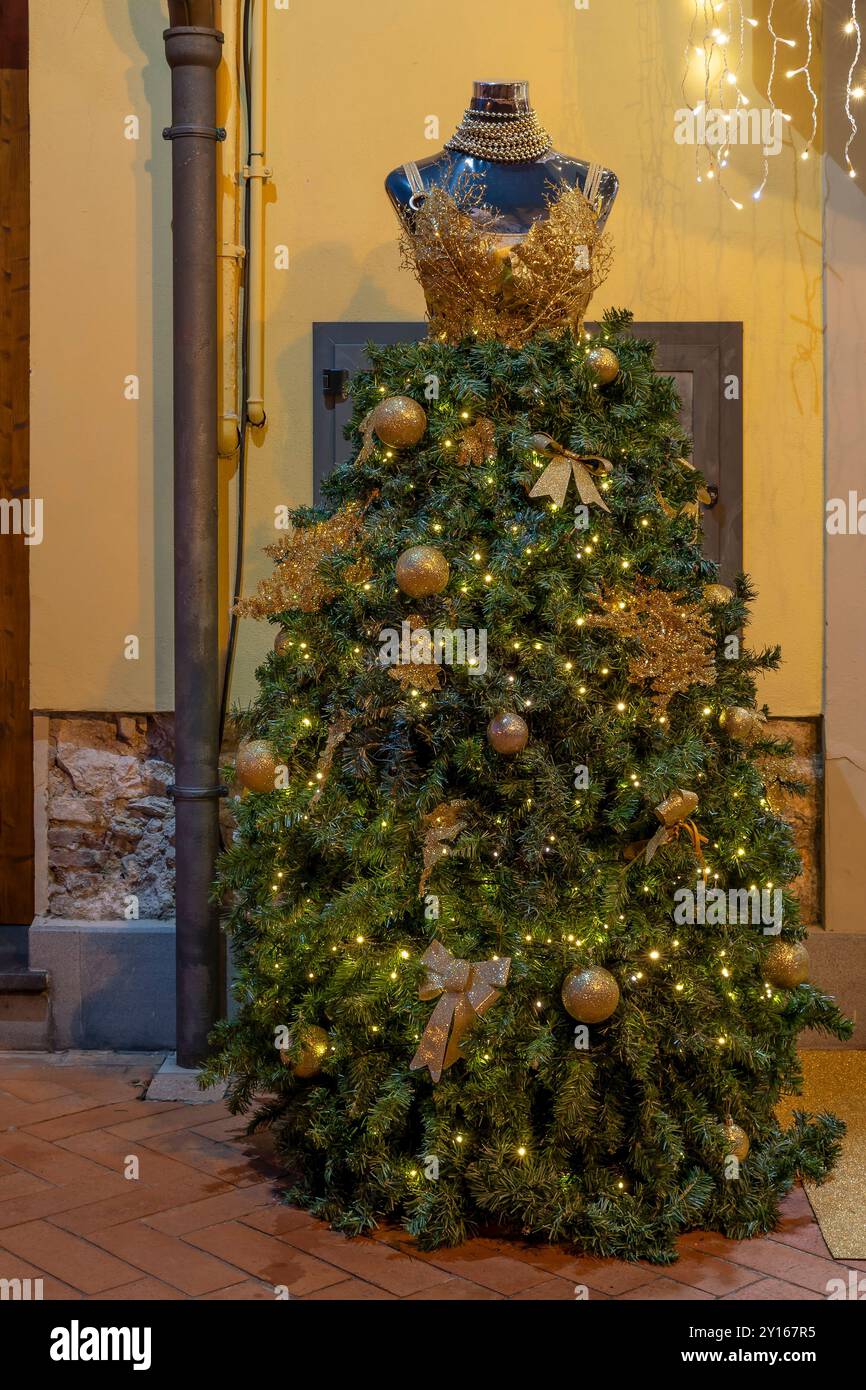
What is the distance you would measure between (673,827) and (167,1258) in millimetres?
1477

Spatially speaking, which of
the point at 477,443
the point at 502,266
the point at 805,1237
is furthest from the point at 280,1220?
the point at 502,266

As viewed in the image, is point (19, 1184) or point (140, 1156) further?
point (140, 1156)

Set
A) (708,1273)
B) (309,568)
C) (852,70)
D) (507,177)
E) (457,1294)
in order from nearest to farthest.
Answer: (457,1294) < (708,1273) < (309,568) < (507,177) < (852,70)

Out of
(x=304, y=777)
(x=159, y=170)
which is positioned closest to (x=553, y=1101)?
(x=304, y=777)

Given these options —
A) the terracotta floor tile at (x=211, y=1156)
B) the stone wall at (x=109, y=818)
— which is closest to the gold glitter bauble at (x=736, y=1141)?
the terracotta floor tile at (x=211, y=1156)

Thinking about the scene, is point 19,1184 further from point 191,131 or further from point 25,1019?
point 191,131

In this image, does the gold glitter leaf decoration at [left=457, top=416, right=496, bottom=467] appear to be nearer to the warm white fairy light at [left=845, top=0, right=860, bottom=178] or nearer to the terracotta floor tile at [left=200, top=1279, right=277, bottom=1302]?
the terracotta floor tile at [left=200, top=1279, right=277, bottom=1302]

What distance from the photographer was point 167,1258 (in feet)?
10.3

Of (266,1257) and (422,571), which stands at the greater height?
(422,571)

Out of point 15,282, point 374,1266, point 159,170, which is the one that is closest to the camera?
point 374,1266

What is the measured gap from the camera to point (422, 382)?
11.4 feet

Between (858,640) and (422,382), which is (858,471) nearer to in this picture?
(858,640)

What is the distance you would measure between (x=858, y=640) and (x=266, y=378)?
82.9 inches

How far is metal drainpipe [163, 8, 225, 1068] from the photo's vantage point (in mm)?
4391
